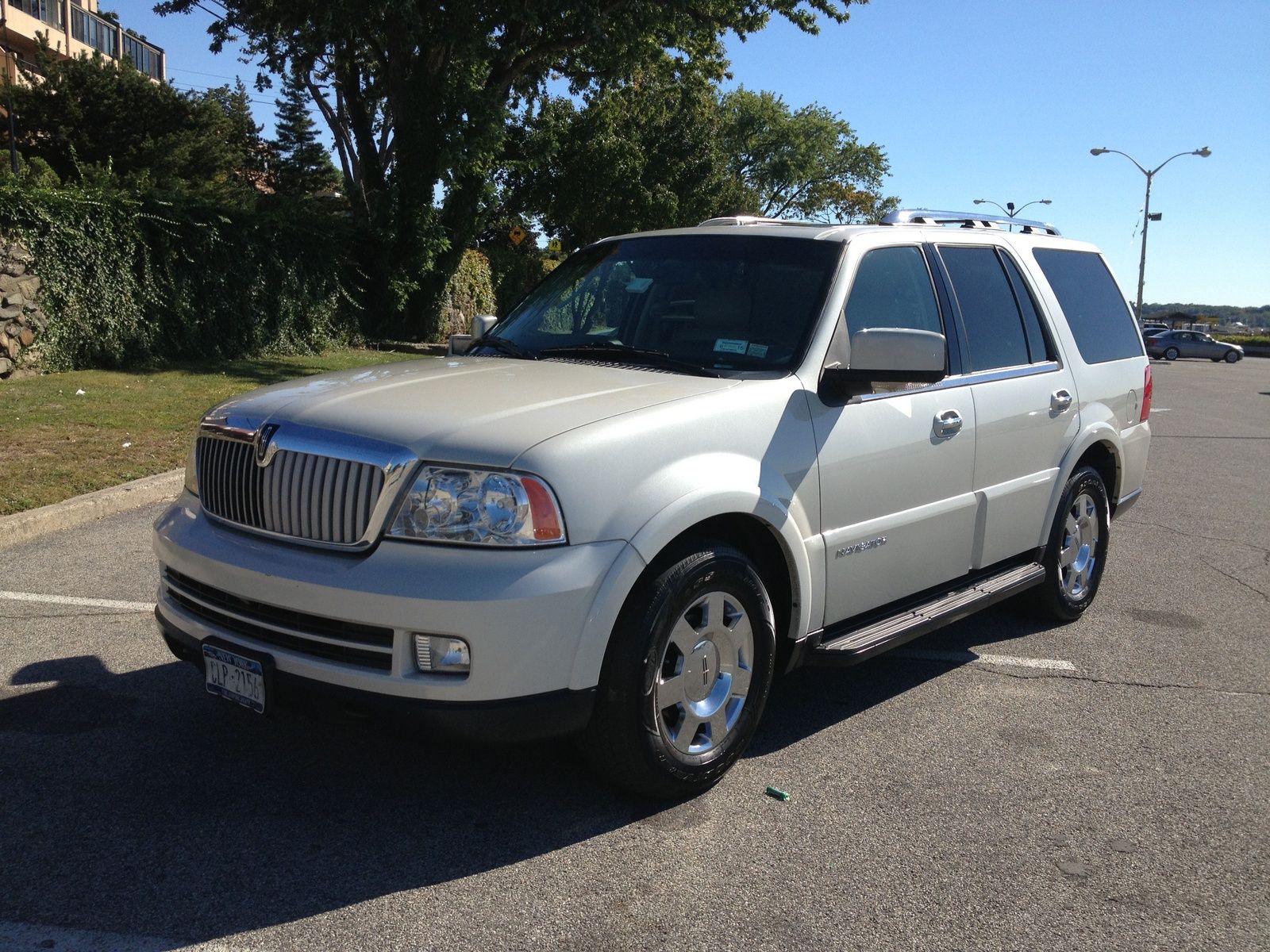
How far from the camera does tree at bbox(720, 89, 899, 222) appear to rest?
217 ft

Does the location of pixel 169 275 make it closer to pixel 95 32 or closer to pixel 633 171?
pixel 633 171

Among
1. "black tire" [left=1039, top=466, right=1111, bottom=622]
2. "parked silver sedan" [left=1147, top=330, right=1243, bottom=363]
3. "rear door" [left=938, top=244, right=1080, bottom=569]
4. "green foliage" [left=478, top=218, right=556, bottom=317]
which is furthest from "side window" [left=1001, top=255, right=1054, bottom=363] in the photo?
"parked silver sedan" [left=1147, top=330, right=1243, bottom=363]

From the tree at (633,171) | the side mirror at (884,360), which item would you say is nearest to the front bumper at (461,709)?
the side mirror at (884,360)

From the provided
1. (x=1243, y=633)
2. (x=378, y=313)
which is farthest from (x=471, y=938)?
(x=378, y=313)

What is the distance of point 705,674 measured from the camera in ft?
12.2

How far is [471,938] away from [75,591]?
3944 millimetres

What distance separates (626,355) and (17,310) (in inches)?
463

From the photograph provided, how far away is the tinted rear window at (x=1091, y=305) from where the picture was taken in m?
5.79

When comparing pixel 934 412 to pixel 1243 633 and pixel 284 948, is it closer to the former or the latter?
pixel 1243 633

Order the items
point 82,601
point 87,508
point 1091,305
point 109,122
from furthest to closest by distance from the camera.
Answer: point 109,122, point 87,508, point 1091,305, point 82,601

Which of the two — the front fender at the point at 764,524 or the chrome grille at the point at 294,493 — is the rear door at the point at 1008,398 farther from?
the chrome grille at the point at 294,493

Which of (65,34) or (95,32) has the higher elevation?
(95,32)

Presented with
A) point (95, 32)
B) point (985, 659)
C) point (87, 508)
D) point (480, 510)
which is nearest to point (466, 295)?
point (87, 508)

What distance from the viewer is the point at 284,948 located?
→ 2.85m
